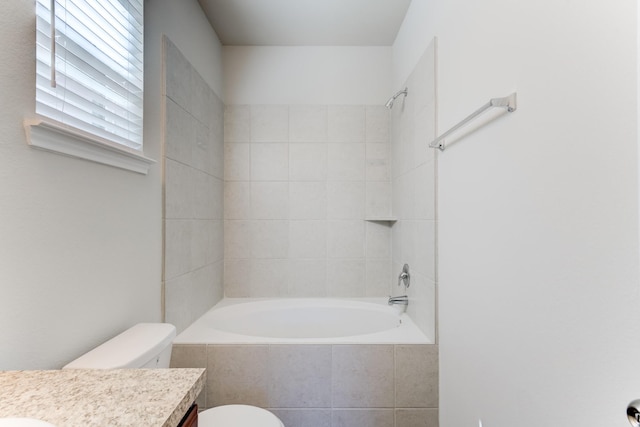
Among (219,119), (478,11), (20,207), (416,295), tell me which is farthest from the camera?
(219,119)

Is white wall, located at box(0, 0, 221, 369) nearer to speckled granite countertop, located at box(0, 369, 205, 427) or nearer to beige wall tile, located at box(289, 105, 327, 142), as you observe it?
speckled granite countertop, located at box(0, 369, 205, 427)

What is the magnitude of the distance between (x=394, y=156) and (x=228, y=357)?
1.79 m

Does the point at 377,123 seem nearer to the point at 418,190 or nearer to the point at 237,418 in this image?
the point at 418,190

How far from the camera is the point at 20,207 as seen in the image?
2.84ft

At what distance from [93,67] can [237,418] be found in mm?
1365

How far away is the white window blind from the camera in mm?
930

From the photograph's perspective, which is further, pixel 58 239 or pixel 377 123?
pixel 377 123

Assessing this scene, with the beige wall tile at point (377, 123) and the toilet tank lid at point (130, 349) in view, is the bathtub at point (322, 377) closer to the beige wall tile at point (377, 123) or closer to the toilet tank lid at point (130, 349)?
the toilet tank lid at point (130, 349)

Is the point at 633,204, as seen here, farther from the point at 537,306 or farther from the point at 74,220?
the point at 74,220

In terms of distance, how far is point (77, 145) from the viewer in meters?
1.03

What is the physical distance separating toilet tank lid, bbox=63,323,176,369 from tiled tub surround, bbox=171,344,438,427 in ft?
1.62

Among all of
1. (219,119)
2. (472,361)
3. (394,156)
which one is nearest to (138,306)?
(472,361)

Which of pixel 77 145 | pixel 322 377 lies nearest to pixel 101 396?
pixel 77 145

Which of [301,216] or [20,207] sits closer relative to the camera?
[20,207]
